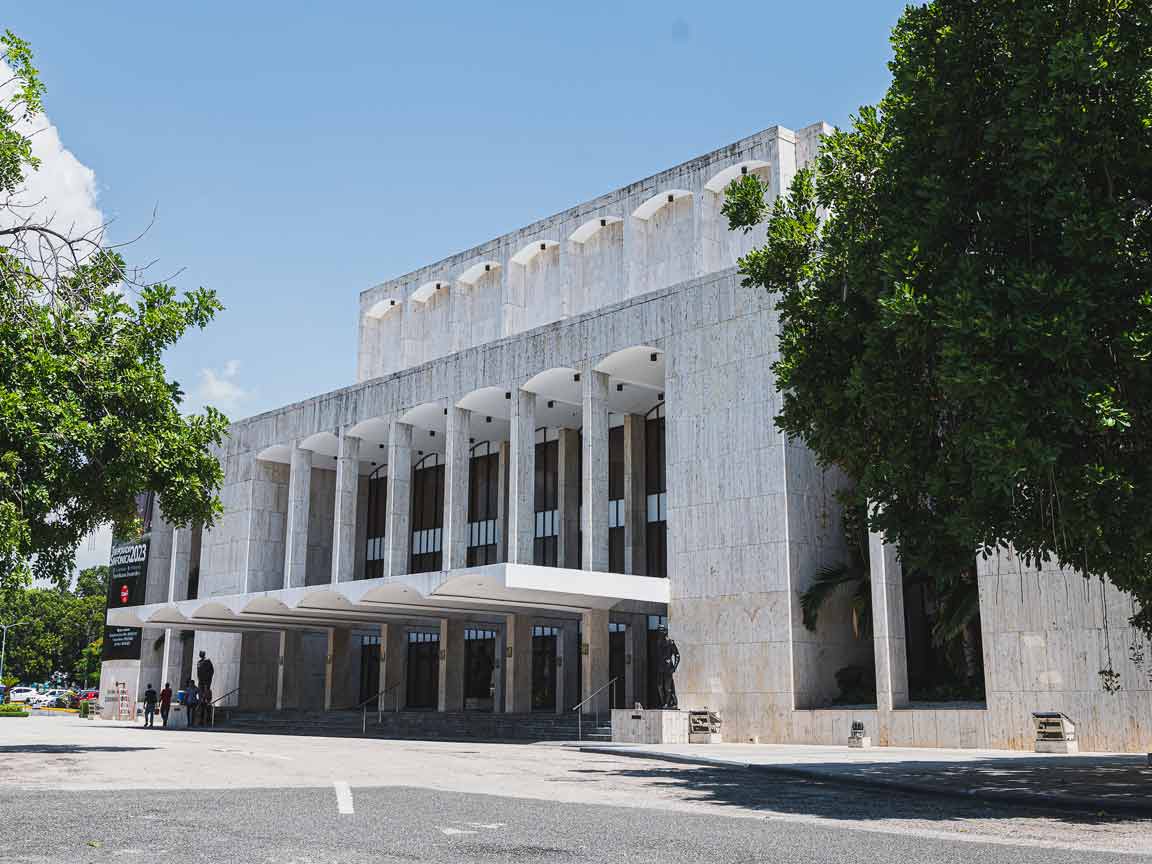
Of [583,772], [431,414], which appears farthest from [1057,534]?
[431,414]

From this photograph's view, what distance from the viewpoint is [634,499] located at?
34812mm

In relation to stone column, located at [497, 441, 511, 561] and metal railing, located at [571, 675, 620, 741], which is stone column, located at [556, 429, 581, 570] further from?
metal railing, located at [571, 675, 620, 741]

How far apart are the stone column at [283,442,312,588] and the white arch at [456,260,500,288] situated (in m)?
9.09

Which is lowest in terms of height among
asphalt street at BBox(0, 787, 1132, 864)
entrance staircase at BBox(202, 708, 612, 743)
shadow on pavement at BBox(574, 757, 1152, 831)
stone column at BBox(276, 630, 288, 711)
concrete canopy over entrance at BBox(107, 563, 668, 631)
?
entrance staircase at BBox(202, 708, 612, 743)

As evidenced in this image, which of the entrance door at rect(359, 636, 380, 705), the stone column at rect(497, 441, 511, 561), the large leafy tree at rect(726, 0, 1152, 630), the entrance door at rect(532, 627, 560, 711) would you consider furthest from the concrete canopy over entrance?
the large leafy tree at rect(726, 0, 1152, 630)

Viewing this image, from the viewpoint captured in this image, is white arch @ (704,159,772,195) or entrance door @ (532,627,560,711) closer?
white arch @ (704,159,772,195)

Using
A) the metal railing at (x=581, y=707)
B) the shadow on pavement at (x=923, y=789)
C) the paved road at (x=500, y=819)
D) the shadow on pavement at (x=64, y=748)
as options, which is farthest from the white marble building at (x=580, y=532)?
the shadow on pavement at (x=64, y=748)

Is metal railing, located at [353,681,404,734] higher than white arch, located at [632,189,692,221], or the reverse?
white arch, located at [632,189,692,221]

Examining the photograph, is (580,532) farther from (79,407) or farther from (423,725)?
(79,407)

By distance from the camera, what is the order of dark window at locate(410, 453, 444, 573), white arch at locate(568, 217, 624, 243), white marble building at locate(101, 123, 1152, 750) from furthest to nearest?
1. dark window at locate(410, 453, 444, 573)
2. white arch at locate(568, 217, 624, 243)
3. white marble building at locate(101, 123, 1152, 750)

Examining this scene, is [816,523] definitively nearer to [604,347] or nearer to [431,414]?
[604,347]

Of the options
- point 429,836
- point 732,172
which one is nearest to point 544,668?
point 732,172

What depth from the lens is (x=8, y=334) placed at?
18.2 meters

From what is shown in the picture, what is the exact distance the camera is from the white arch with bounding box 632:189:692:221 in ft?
120
